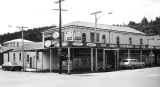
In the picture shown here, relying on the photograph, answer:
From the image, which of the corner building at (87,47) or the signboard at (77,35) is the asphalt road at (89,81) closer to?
the corner building at (87,47)

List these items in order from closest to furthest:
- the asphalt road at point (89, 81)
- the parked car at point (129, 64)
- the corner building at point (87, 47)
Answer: the asphalt road at point (89, 81), the corner building at point (87, 47), the parked car at point (129, 64)

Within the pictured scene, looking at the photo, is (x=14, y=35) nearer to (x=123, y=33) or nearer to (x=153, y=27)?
(x=153, y=27)

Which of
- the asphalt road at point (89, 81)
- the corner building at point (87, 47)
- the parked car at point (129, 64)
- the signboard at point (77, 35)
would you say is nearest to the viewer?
the asphalt road at point (89, 81)

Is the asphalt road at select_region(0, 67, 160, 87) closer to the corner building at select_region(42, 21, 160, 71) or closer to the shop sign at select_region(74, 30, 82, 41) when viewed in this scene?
the corner building at select_region(42, 21, 160, 71)

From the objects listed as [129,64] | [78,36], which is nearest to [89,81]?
[78,36]

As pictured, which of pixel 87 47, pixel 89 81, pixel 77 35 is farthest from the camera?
pixel 77 35

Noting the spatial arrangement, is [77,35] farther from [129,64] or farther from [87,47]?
[129,64]

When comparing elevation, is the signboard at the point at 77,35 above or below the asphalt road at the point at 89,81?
above

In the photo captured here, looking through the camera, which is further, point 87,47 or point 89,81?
point 87,47

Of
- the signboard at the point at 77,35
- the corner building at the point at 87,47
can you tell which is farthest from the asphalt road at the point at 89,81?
the signboard at the point at 77,35

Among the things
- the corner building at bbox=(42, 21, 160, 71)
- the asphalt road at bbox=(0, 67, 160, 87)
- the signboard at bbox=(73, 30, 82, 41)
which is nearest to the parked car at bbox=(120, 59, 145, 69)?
the corner building at bbox=(42, 21, 160, 71)

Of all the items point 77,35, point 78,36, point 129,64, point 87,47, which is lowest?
point 129,64

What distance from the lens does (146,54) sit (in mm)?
45219

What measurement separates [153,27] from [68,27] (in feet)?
187
